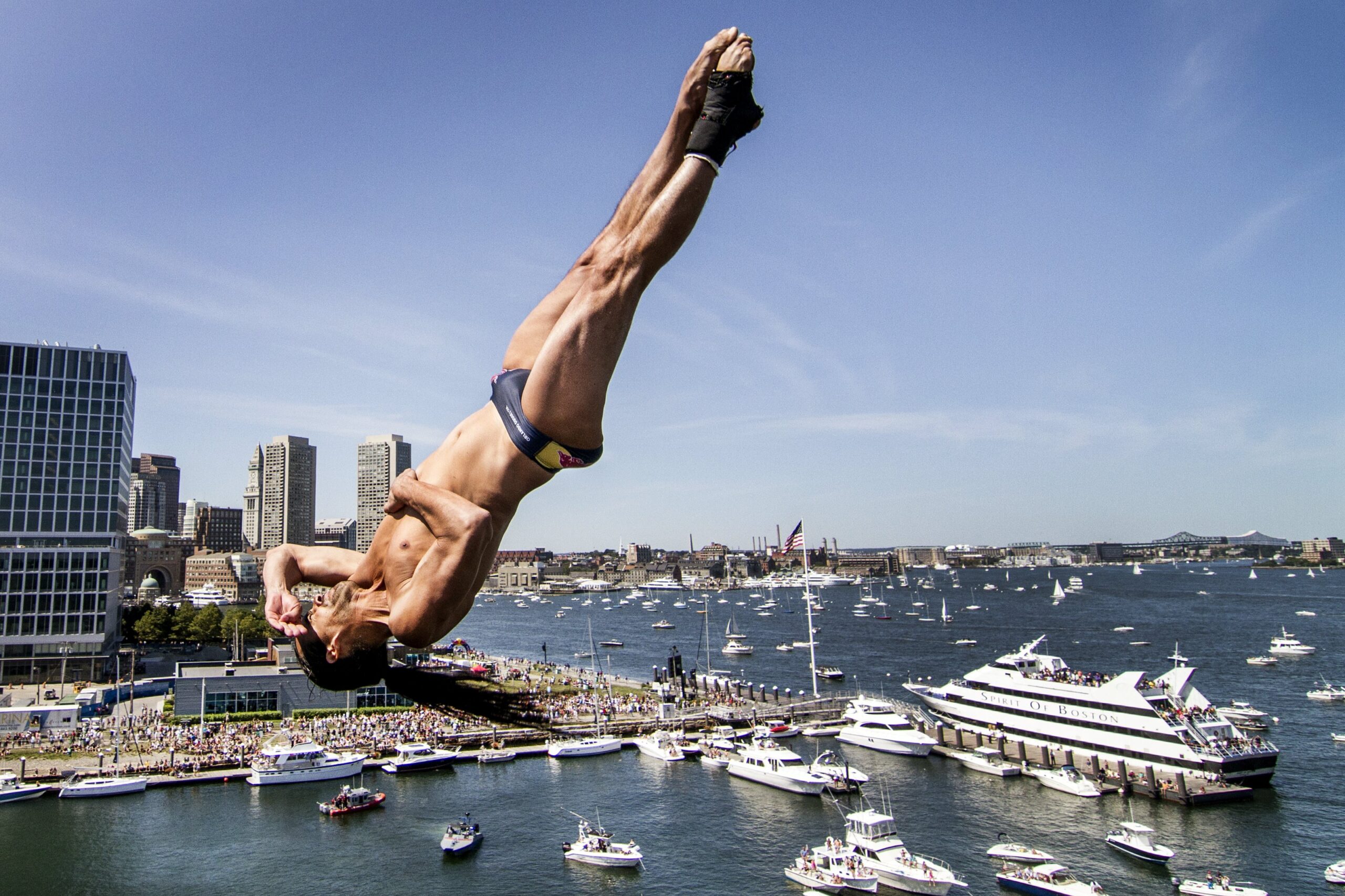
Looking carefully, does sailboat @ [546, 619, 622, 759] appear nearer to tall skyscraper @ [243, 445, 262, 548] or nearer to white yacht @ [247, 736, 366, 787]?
white yacht @ [247, 736, 366, 787]

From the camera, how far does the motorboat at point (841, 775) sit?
34.8 metres

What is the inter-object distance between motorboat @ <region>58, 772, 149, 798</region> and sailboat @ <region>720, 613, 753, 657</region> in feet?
181

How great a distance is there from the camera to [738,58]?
9.96 ft

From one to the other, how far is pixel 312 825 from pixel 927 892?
2206cm

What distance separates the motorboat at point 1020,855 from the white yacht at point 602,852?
11.5 metres

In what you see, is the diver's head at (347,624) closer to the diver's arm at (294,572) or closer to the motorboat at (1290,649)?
the diver's arm at (294,572)

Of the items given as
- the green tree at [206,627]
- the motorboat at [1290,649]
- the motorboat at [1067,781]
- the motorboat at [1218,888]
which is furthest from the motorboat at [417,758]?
the motorboat at [1290,649]

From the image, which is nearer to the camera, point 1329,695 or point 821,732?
point 821,732

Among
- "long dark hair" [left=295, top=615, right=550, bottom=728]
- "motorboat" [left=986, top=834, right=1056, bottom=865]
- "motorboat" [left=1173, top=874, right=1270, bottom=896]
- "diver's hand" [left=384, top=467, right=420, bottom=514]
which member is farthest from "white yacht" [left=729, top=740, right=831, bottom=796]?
"diver's hand" [left=384, top=467, right=420, bottom=514]

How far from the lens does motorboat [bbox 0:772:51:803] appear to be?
3328 centimetres

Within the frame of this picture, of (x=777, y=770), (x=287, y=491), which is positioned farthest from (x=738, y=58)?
(x=287, y=491)

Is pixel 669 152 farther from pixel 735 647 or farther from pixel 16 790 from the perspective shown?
pixel 735 647

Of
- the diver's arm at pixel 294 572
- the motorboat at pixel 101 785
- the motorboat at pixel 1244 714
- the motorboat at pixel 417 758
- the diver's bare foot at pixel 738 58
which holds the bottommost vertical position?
the motorboat at pixel 1244 714

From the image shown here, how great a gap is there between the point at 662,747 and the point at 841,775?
385 inches
